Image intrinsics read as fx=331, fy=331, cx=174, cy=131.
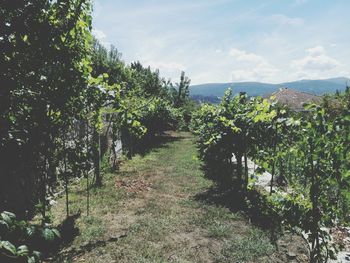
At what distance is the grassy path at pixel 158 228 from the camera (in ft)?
19.3

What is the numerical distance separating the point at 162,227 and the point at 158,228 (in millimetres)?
107

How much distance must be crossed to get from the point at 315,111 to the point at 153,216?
548 centimetres

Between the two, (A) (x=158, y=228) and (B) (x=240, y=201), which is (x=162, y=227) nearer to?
(A) (x=158, y=228)

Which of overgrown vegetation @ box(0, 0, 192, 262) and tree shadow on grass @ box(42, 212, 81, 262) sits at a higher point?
overgrown vegetation @ box(0, 0, 192, 262)

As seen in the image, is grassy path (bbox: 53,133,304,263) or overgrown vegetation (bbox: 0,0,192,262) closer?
overgrown vegetation (bbox: 0,0,192,262)

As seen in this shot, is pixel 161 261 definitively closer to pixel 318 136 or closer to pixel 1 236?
pixel 318 136

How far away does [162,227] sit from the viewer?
718 centimetres

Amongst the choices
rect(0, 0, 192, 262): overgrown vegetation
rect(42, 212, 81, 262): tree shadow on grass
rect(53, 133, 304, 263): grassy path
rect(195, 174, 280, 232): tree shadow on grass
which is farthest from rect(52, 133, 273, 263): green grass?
rect(0, 0, 192, 262): overgrown vegetation

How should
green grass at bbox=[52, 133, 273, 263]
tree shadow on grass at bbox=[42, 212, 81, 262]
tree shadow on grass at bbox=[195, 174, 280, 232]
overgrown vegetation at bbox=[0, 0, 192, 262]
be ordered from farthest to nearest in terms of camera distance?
tree shadow on grass at bbox=[195, 174, 280, 232]
green grass at bbox=[52, 133, 273, 263]
tree shadow on grass at bbox=[42, 212, 81, 262]
overgrown vegetation at bbox=[0, 0, 192, 262]

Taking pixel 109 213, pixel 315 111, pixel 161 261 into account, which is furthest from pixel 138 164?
pixel 315 111

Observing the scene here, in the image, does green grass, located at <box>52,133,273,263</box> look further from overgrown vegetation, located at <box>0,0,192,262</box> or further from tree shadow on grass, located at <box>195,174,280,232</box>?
overgrown vegetation, located at <box>0,0,192,262</box>

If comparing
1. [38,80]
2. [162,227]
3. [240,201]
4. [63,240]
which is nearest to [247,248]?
[162,227]

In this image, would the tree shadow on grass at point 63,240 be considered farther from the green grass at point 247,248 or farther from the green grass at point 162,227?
the green grass at point 247,248

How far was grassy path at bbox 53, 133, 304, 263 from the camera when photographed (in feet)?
19.3
